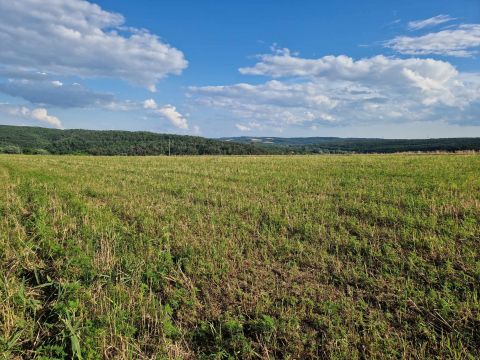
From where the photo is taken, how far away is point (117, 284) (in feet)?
20.7

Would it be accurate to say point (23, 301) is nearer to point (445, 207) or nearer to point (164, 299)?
point (164, 299)

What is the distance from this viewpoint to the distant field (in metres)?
5.01

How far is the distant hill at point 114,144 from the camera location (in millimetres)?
130625

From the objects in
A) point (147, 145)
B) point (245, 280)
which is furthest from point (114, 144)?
point (245, 280)

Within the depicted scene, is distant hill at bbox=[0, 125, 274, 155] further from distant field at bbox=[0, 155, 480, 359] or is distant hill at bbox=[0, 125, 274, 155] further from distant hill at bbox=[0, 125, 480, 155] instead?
distant field at bbox=[0, 155, 480, 359]

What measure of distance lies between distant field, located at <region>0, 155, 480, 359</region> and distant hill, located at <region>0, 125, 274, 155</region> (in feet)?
338

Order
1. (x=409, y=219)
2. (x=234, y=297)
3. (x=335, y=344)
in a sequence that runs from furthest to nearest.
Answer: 1. (x=409, y=219)
2. (x=234, y=297)
3. (x=335, y=344)

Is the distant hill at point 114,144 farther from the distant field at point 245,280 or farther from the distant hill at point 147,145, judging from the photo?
the distant field at point 245,280

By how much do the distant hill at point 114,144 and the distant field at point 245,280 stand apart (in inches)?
4055

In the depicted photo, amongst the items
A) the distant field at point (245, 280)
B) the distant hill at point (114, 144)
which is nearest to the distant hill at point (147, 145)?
the distant hill at point (114, 144)

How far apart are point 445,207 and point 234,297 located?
7.40 m

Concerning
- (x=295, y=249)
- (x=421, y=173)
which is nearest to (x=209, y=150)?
(x=421, y=173)

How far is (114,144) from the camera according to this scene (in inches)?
5989

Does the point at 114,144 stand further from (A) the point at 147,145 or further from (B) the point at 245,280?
(B) the point at 245,280
